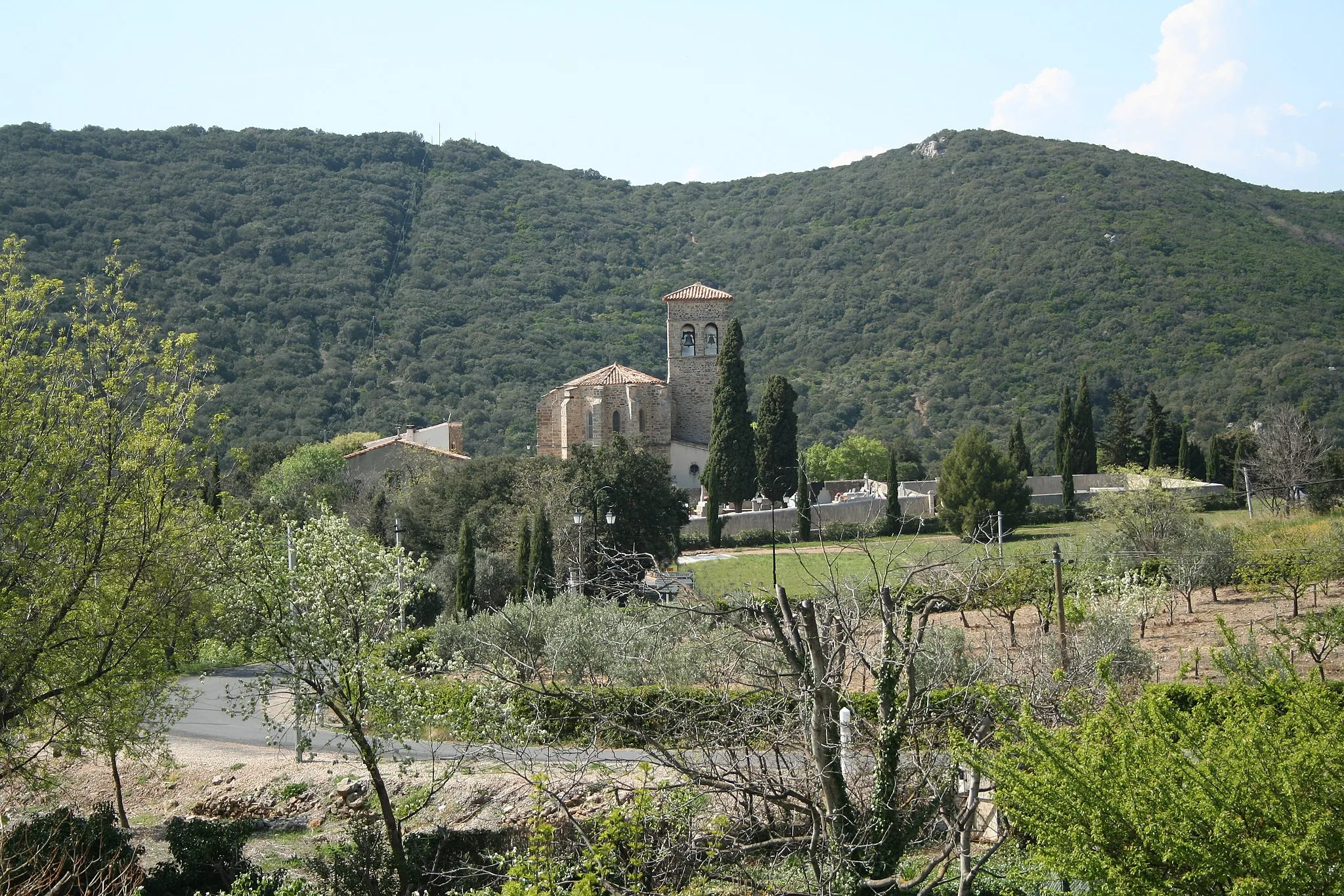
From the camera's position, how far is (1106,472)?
151 ft

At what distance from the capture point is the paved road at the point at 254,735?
14.8 meters

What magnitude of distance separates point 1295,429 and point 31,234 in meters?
58.5

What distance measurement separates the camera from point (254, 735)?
18469 millimetres

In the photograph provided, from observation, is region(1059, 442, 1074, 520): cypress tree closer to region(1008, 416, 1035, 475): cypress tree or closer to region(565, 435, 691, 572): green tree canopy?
region(1008, 416, 1035, 475): cypress tree

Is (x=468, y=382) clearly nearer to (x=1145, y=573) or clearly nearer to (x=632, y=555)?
(x=1145, y=573)

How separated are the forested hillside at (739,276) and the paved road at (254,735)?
1434 inches

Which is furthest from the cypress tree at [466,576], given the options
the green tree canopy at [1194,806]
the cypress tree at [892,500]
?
the green tree canopy at [1194,806]

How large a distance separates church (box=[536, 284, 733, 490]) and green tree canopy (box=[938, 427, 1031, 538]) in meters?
10.3

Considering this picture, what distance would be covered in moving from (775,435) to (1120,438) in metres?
17.0

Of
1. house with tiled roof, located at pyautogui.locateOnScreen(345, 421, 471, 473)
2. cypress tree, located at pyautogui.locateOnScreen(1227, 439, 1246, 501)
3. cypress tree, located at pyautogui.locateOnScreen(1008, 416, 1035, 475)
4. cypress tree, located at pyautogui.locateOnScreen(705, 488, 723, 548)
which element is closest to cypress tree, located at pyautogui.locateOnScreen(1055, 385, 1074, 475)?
cypress tree, located at pyautogui.locateOnScreen(1008, 416, 1035, 475)

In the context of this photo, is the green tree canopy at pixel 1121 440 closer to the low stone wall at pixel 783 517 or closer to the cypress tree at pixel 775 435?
the low stone wall at pixel 783 517

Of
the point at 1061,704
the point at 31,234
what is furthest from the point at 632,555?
the point at 31,234

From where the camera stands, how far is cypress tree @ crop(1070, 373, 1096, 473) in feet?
158

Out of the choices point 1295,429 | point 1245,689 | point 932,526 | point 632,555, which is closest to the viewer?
point 1245,689
